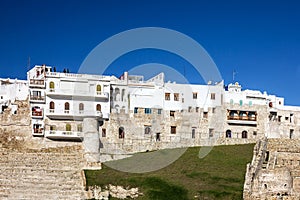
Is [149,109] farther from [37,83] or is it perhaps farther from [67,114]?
[37,83]

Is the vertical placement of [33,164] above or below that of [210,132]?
below

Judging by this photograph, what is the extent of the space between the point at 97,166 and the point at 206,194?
17.3m

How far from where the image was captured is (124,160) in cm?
7925

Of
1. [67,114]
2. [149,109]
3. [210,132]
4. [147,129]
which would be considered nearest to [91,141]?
[67,114]

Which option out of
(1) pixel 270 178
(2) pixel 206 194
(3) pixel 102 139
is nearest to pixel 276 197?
(1) pixel 270 178

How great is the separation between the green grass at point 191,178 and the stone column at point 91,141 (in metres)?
1.75

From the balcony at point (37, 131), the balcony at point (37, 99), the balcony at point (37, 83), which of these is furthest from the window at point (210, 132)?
the balcony at point (37, 83)

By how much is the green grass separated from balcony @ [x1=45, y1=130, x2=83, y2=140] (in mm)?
11424

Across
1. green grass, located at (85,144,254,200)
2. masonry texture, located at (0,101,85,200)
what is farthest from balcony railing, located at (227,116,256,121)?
masonry texture, located at (0,101,85,200)

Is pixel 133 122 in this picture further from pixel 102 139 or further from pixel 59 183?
pixel 59 183

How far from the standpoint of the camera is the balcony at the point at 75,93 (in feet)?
290

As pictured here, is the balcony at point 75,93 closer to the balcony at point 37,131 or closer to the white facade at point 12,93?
the white facade at point 12,93

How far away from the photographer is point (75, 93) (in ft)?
292

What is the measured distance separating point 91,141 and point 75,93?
12.3m
